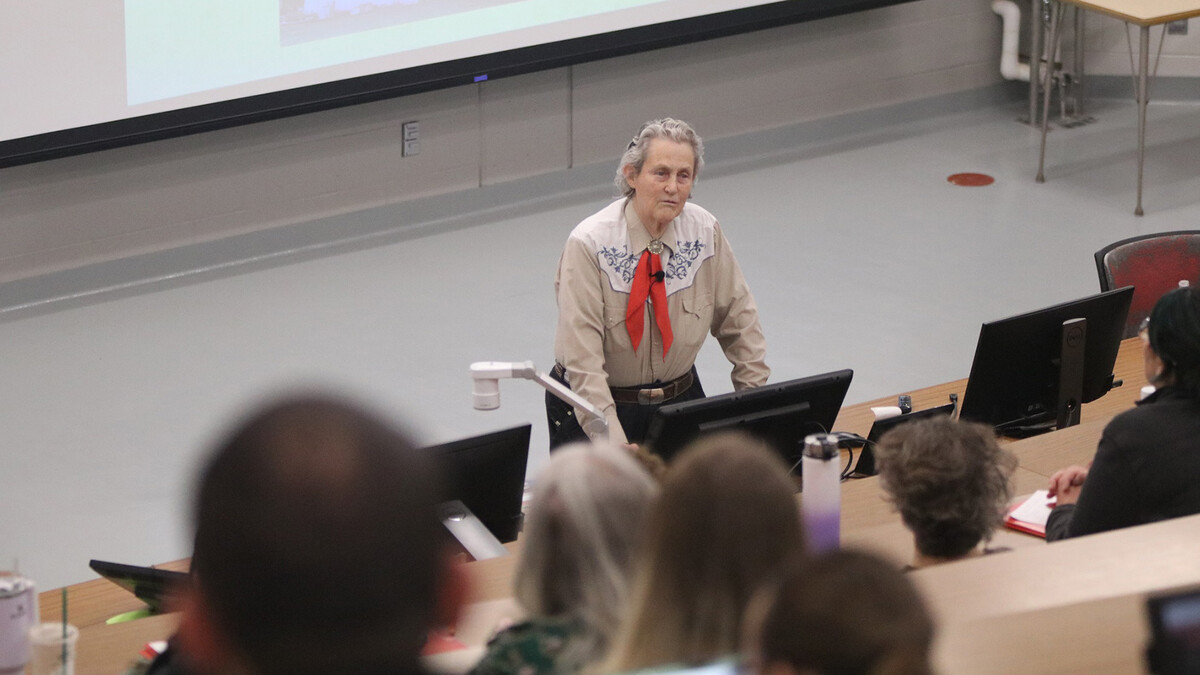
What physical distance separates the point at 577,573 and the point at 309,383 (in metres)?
0.68

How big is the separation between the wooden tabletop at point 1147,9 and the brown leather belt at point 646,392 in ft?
13.3

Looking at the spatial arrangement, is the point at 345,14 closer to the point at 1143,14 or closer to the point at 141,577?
the point at 1143,14

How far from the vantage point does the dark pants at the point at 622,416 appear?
4180 millimetres

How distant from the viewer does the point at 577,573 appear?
5.82 ft

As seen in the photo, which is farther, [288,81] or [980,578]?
[288,81]

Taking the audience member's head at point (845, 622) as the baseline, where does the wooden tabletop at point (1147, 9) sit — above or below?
above

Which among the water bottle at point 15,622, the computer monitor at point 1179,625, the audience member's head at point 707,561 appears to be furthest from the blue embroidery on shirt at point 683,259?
the computer monitor at point 1179,625

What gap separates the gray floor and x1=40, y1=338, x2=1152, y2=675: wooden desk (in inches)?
52.3

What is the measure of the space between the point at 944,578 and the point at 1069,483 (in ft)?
3.85

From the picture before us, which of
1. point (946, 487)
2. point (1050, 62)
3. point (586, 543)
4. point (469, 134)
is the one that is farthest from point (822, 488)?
point (1050, 62)

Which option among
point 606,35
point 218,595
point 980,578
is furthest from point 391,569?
point 606,35

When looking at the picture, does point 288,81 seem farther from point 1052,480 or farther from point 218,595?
point 218,595

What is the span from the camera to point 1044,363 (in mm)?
3891

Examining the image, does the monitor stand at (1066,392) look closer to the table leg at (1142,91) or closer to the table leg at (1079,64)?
the table leg at (1142,91)
